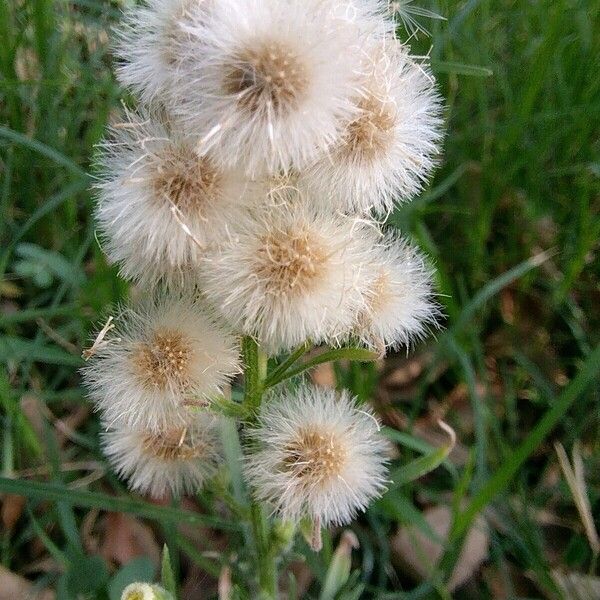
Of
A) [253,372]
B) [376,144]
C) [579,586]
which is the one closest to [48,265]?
[253,372]

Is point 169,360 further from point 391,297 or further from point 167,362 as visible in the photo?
point 391,297

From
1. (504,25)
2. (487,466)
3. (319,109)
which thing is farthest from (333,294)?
(504,25)

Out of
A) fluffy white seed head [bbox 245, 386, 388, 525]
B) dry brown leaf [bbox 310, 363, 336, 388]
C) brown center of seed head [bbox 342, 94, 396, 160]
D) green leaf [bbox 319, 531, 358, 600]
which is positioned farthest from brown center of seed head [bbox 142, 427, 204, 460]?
dry brown leaf [bbox 310, 363, 336, 388]

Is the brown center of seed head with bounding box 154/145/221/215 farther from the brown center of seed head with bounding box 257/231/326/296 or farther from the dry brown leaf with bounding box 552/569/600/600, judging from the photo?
the dry brown leaf with bounding box 552/569/600/600

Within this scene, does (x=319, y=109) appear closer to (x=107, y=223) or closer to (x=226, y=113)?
(x=226, y=113)

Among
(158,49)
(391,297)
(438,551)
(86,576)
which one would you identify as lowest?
(86,576)

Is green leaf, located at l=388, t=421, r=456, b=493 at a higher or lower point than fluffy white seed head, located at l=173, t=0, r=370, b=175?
lower

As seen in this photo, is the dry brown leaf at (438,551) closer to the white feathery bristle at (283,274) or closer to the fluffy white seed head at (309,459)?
the fluffy white seed head at (309,459)
